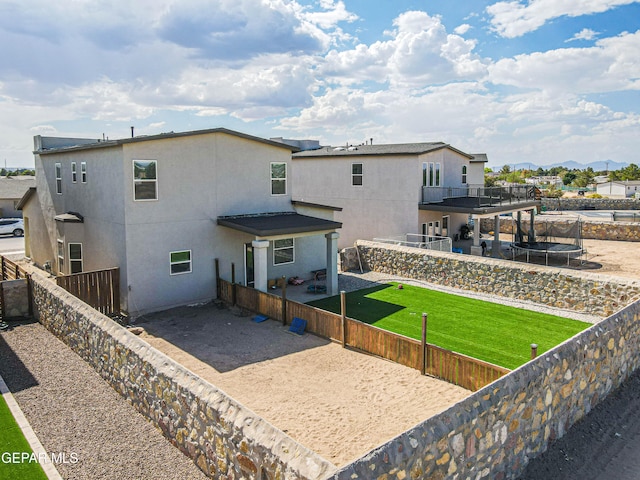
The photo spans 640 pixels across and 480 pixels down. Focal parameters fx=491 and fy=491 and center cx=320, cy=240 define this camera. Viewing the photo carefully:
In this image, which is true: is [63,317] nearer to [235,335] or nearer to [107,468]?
[235,335]

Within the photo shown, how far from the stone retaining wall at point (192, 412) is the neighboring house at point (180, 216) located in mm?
5764

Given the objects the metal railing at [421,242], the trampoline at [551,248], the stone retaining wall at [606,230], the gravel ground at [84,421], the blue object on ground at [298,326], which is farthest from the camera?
the stone retaining wall at [606,230]

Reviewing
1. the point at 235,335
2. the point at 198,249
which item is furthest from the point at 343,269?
the point at 235,335

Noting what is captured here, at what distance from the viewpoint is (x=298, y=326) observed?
52.0ft

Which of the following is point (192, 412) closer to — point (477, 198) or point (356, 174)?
point (356, 174)

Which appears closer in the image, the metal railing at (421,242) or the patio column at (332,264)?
the patio column at (332,264)

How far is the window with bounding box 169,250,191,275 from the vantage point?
18.7 meters

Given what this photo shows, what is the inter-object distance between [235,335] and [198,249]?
491 centimetres

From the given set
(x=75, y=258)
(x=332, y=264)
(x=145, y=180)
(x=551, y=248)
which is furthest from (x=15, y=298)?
(x=551, y=248)

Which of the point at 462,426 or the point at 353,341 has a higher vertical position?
the point at 462,426

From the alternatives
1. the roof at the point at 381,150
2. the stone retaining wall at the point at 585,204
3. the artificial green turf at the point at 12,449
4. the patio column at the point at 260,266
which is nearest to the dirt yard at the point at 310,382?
the patio column at the point at 260,266

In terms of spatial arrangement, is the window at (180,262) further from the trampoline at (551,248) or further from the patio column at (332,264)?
the trampoline at (551,248)

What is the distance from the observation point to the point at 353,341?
47.1ft

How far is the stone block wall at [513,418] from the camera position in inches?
239
